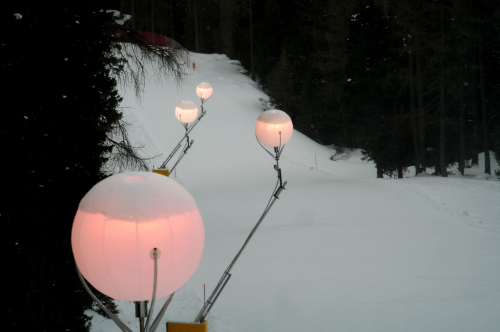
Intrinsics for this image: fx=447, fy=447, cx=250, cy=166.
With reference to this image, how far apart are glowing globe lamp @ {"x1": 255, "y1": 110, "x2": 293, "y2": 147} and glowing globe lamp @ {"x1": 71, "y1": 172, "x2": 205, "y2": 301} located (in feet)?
14.3

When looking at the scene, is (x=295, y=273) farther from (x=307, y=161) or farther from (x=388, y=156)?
(x=307, y=161)

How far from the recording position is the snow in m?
6.21

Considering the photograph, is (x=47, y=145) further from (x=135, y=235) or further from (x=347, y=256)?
(x=347, y=256)

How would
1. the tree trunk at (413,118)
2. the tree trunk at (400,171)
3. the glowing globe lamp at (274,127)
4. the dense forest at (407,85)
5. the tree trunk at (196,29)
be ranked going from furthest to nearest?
the tree trunk at (196,29) → the tree trunk at (400,171) → the tree trunk at (413,118) → the dense forest at (407,85) → the glowing globe lamp at (274,127)

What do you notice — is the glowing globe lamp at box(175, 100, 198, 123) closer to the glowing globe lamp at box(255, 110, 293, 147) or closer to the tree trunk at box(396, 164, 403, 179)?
the glowing globe lamp at box(255, 110, 293, 147)

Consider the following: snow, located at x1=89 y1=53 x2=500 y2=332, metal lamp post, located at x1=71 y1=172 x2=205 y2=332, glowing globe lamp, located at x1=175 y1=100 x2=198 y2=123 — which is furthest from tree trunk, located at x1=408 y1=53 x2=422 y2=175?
metal lamp post, located at x1=71 y1=172 x2=205 y2=332

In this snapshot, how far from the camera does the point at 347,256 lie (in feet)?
28.5

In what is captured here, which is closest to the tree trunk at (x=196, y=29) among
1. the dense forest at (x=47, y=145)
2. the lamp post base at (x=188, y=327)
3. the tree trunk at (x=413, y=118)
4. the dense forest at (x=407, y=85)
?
the dense forest at (x=407, y=85)

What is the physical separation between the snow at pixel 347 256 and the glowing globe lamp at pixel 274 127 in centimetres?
241

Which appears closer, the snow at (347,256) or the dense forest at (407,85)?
the snow at (347,256)

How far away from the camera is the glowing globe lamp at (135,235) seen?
2.18 m

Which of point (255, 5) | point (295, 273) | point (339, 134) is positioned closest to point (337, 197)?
point (295, 273)

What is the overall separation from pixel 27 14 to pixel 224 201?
11.4 metres

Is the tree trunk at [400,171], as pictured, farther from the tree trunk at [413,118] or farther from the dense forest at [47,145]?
the dense forest at [47,145]
